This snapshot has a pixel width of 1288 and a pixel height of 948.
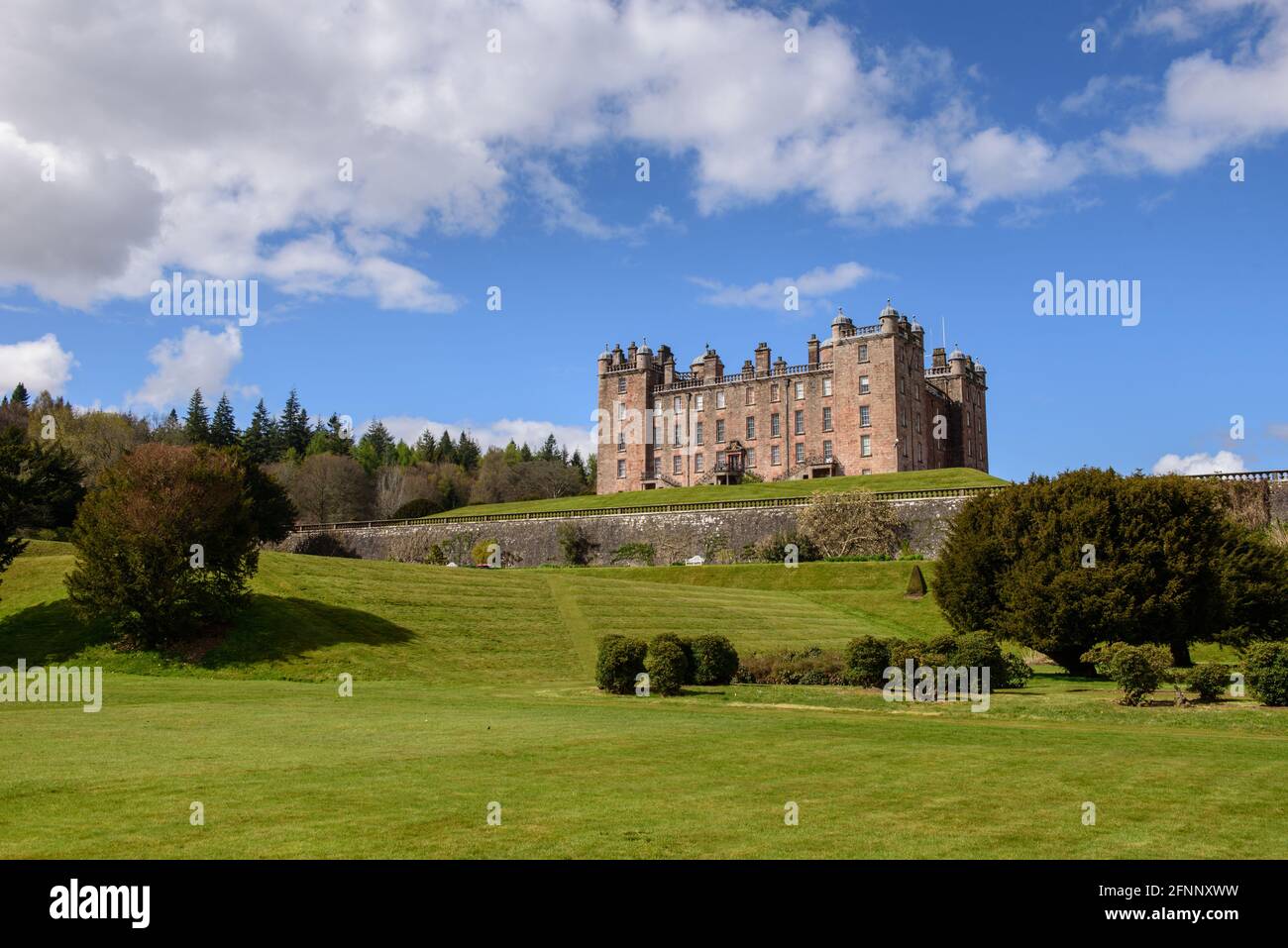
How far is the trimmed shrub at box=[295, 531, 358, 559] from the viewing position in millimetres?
90375

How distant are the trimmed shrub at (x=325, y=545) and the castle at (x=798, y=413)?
3315cm

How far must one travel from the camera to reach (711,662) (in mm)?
31781

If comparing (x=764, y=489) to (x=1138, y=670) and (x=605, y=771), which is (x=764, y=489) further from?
(x=605, y=771)

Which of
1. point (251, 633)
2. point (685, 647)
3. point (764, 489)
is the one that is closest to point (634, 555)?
point (764, 489)

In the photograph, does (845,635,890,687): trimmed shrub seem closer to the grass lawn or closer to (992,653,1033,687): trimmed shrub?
the grass lawn

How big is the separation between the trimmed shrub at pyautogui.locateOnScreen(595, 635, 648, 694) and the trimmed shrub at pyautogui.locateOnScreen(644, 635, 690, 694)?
2.19ft

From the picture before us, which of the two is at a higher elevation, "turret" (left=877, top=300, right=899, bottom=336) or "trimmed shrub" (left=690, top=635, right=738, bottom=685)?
"turret" (left=877, top=300, right=899, bottom=336)

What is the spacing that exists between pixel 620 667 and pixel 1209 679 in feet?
51.8

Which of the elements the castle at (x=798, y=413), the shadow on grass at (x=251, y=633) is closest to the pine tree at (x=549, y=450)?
the castle at (x=798, y=413)

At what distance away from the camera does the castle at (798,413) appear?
97.8 metres

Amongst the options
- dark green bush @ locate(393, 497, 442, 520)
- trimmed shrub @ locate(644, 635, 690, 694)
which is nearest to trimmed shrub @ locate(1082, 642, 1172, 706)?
trimmed shrub @ locate(644, 635, 690, 694)
